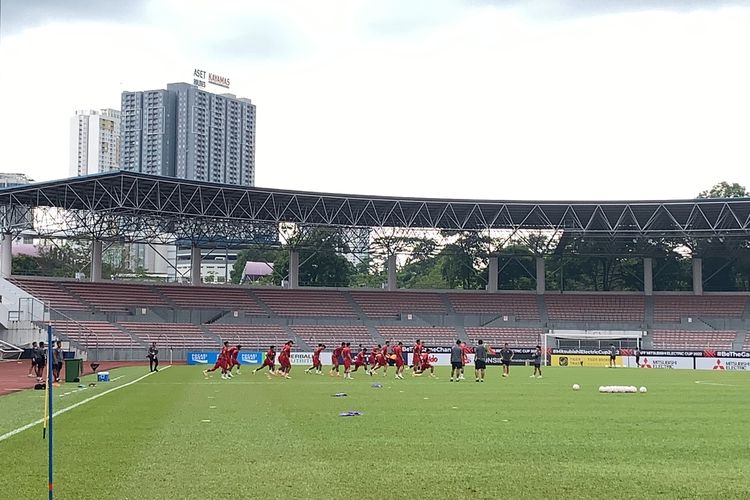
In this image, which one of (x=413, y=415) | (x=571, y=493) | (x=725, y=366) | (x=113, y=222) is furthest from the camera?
(x=113, y=222)

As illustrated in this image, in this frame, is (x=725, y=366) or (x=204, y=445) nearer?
(x=204, y=445)

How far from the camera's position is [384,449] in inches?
506

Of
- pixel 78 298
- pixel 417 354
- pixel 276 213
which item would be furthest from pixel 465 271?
pixel 417 354

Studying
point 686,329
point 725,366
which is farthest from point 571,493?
point 686,329

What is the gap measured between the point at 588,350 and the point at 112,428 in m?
53.6

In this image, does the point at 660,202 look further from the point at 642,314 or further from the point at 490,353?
the point at 490,353

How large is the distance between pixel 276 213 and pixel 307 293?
10356 millimetres

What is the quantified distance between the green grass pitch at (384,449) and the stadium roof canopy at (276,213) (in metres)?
42.8

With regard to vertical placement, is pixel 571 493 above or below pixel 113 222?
below

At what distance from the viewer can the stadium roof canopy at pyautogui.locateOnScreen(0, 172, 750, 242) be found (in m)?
63.5

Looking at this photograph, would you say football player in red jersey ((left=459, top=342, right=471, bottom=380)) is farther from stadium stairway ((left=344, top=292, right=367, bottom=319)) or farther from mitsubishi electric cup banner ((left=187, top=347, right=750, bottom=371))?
stadium stairway ((left=344, top=292, right=367, bottom=319))

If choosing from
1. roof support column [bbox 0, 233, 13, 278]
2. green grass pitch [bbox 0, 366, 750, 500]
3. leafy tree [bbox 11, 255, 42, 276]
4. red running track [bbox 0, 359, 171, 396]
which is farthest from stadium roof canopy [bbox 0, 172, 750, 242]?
green grass pitch [bbox 0, 366, 750, 500]

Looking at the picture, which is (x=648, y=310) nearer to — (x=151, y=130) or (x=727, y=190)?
(x=727, y=190)

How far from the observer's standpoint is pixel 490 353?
61281mm
